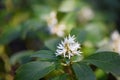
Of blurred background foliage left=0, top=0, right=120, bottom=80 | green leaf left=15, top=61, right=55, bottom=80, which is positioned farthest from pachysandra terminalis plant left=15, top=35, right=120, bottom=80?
blurred background foliage left=0, top=0, right=120, bottom=80

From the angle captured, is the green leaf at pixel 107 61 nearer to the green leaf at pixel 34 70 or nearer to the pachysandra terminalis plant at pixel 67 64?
the pachysandra terminalis plant at pixel 67 64

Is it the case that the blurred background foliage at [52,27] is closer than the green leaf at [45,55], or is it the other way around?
the green leaf at [45,55]

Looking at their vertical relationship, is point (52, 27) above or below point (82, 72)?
above

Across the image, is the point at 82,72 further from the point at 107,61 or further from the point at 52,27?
the point at 52,27

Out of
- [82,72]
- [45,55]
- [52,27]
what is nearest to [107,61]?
[82,72]

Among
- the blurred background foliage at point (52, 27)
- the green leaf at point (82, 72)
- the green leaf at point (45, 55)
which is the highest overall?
the blurred background foliage at point (52, 27)

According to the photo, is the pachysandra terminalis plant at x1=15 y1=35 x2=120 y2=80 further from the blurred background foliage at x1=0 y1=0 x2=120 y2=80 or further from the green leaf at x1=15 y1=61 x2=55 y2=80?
the blurred background foliage at x1=0 y1=0 x2=120 y2=80

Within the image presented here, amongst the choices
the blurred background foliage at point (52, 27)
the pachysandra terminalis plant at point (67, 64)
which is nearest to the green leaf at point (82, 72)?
the pachysandra terminalis plant at point (67, 64)
